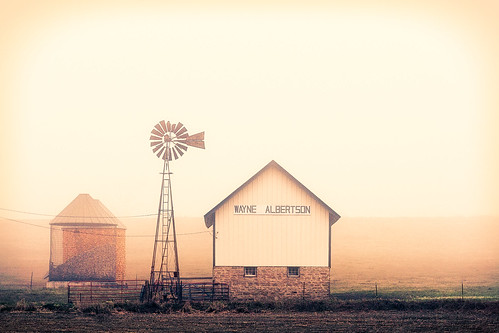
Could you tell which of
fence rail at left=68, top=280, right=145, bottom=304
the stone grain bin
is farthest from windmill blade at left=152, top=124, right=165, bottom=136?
the stone grain bin

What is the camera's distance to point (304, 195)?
135ft

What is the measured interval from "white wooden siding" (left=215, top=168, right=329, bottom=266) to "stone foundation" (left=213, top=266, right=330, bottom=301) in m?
0.46

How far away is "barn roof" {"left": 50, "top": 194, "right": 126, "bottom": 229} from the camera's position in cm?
5553

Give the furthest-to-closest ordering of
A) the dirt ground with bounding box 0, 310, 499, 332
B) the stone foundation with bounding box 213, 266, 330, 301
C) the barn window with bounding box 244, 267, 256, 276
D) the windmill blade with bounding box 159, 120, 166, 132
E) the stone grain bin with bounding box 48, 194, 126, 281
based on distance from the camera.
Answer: the stone grain bin with bounding box 48, 194, 126, 281 → the windmill blade with bounding box 159, 120, 166, 132 → the barn window with bounding box 244, 267, 256, 276 → the stone foundation with bounding box 213, 266, 330, 301 → the dirt ground with bounding box 0, 310, 499, 332

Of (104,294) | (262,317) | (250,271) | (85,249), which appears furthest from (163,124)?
(85,249)

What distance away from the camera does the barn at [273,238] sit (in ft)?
132

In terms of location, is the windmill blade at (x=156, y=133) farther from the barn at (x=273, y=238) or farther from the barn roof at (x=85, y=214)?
the barn roof at (x=85, y=214)

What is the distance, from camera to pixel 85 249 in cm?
5438

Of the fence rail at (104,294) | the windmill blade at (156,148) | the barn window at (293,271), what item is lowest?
the fence rail at (104,294)

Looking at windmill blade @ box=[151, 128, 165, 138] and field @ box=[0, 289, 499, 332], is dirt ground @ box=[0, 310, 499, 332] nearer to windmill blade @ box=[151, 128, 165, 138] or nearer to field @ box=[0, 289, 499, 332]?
field @ box=[0, 289, 499, 332]

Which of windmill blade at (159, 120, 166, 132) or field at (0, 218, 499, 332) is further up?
windmill blade at (159, 120, 166, 132)

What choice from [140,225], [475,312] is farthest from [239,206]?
[140,225]

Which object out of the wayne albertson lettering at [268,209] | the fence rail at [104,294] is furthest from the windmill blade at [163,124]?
the fence rail at [104,294]

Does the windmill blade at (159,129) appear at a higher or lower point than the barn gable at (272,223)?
higher
